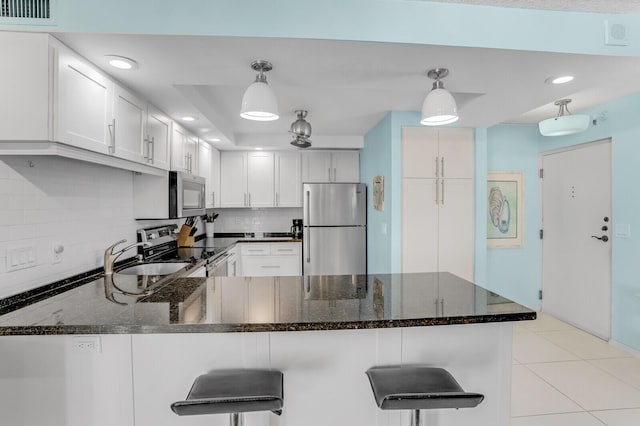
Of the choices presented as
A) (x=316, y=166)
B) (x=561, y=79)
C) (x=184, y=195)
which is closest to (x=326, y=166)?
(x=316, y=166)

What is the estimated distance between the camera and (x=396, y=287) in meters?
1.73

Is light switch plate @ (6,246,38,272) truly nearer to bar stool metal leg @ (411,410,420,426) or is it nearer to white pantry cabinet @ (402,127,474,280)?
bar stool metal leg @ (411,410,420,426)

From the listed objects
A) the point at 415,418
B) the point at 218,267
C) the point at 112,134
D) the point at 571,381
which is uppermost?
the point at 112,134

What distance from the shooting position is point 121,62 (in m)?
1.72

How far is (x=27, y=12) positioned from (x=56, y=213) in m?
1.02

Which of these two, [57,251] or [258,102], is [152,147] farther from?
[258,102]

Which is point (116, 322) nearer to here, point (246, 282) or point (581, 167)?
point (246, 282)

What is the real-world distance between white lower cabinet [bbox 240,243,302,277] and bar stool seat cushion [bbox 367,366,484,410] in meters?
3.11

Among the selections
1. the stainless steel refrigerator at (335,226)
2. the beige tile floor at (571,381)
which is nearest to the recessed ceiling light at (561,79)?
the beige tile floor at (571,381)

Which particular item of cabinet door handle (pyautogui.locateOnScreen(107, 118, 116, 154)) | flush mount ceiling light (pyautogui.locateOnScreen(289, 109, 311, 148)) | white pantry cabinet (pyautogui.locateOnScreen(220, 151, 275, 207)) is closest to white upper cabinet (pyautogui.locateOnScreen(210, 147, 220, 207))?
white pantry cabinet (pyautogui.locateOnScreen(220, 151, 275, 207))

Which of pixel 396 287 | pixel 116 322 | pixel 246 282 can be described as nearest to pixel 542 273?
pixel 396 287

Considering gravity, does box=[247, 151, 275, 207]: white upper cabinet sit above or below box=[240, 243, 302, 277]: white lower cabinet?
above

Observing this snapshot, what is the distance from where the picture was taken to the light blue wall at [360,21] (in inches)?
57.2

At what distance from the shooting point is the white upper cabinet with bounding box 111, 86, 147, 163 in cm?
194
